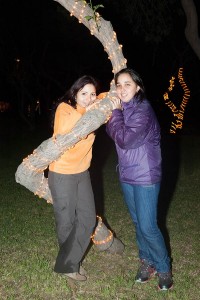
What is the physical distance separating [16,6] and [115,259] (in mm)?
21510

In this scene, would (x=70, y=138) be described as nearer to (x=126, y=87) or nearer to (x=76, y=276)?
(x=126, y=87)

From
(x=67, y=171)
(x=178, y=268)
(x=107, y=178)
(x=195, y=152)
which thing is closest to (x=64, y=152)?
(x=67, y=171)

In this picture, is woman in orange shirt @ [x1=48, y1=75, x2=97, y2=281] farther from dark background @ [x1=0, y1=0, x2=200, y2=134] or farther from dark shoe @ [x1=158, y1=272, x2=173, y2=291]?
dark background @ [x1=0, y1=0, x2=200, y2=134]

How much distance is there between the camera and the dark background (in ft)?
76.8

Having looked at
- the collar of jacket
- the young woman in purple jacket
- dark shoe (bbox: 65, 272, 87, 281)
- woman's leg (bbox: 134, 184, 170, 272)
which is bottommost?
dark shoe (bbox: 65, 272, 87, 281)

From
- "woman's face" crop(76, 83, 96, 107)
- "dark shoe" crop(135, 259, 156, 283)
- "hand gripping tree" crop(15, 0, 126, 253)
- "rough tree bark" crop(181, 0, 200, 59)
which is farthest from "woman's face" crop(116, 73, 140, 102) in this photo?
"rough tree bark" crop(181, 0, 200, 59)

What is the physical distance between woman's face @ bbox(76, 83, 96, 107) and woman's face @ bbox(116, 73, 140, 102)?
30cm

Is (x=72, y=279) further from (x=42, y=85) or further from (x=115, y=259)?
(x=42, y=85)

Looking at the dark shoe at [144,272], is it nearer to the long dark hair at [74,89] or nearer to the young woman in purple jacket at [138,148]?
the young woman in purple jacket at [138,148]

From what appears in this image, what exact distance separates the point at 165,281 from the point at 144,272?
0.26 meters

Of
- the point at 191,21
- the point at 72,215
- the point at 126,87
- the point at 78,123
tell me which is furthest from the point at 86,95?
the point at 191,21

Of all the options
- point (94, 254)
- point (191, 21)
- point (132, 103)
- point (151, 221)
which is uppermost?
point (191, 21)

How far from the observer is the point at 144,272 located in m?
4.33

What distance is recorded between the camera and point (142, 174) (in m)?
3.89
